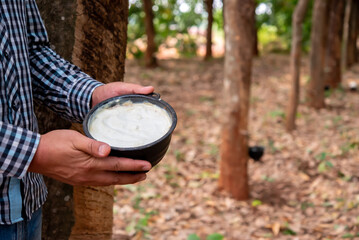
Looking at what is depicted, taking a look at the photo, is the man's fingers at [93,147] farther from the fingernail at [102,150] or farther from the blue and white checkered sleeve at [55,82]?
the blue and white checkered sleeve at [55,82]

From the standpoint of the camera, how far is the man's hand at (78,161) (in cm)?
99

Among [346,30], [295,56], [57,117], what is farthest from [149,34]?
[57,117]

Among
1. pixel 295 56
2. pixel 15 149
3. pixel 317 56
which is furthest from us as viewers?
pixel 317 56

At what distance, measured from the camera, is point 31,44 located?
1.33 metres

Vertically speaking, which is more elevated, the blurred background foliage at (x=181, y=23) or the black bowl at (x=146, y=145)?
the blurred background foliage at (x=181, y=23)

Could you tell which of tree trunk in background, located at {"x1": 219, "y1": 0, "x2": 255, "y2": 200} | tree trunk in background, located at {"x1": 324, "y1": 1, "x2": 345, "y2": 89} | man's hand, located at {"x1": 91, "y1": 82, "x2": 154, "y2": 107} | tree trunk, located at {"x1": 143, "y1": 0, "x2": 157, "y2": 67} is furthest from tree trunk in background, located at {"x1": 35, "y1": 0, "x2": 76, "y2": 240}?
tree trunk, located at {"x1": 143, "y1": 0, "x2": 157, "y2": 67}

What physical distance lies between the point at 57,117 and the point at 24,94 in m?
0.54

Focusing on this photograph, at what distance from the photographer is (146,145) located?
1.06 m

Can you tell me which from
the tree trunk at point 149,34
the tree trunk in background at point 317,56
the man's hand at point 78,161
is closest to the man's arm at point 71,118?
the man's hand at point 78,161

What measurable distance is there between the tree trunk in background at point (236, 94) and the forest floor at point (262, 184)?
0.26 meters

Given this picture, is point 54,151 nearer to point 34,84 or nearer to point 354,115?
point 34,84

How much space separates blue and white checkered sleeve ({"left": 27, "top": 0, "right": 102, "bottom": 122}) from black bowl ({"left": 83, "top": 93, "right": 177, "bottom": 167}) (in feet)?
0.38

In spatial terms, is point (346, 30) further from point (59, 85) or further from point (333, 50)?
point (59, 85)

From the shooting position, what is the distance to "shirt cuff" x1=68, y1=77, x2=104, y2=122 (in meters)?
1.34
